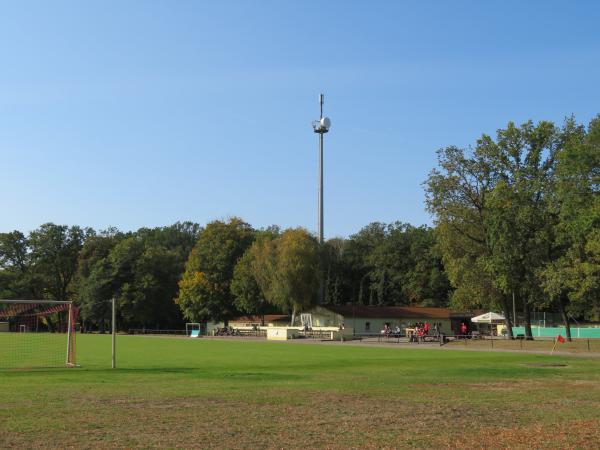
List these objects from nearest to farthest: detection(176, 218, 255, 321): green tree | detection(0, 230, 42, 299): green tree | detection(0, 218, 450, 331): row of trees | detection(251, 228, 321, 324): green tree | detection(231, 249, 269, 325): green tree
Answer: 1. detection(251, 228, 321, 324): green tree
2. detection(0, 218, 450, 331): row of trees
3. detection(231, 249, 269, 325): green tree
4. detection(176, 218, 255, 321): green tree
5. detection(0, 230, 42, 299): green tree

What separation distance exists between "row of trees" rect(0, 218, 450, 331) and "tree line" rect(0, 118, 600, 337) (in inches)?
7.8

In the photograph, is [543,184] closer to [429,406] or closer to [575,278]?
[575,278]

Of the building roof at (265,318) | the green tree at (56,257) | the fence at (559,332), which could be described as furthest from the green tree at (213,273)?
the fence at (559,332)

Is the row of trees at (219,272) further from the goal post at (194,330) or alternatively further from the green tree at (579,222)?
the green tree at (579,222)

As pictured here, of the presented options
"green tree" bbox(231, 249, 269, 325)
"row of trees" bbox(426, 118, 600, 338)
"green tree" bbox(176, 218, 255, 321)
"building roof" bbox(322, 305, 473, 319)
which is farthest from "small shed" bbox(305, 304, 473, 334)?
"row of trees" bbox(426, 118, 600, 338)

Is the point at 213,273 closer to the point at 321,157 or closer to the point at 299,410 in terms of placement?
the point at 321,157

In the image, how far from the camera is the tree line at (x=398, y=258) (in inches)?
1996

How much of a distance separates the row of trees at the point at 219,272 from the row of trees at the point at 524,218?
26.7 meters

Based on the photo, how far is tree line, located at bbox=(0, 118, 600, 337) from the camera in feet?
166

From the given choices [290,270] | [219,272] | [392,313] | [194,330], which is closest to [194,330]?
[194,330]

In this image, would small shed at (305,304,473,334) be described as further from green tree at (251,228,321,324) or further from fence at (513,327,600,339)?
fence at (513,327,600,339)

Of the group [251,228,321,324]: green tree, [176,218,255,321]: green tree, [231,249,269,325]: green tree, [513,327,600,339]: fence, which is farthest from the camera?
[176,218,255,321]: green tree

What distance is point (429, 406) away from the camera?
13883 mm

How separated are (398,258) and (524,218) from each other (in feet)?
185
